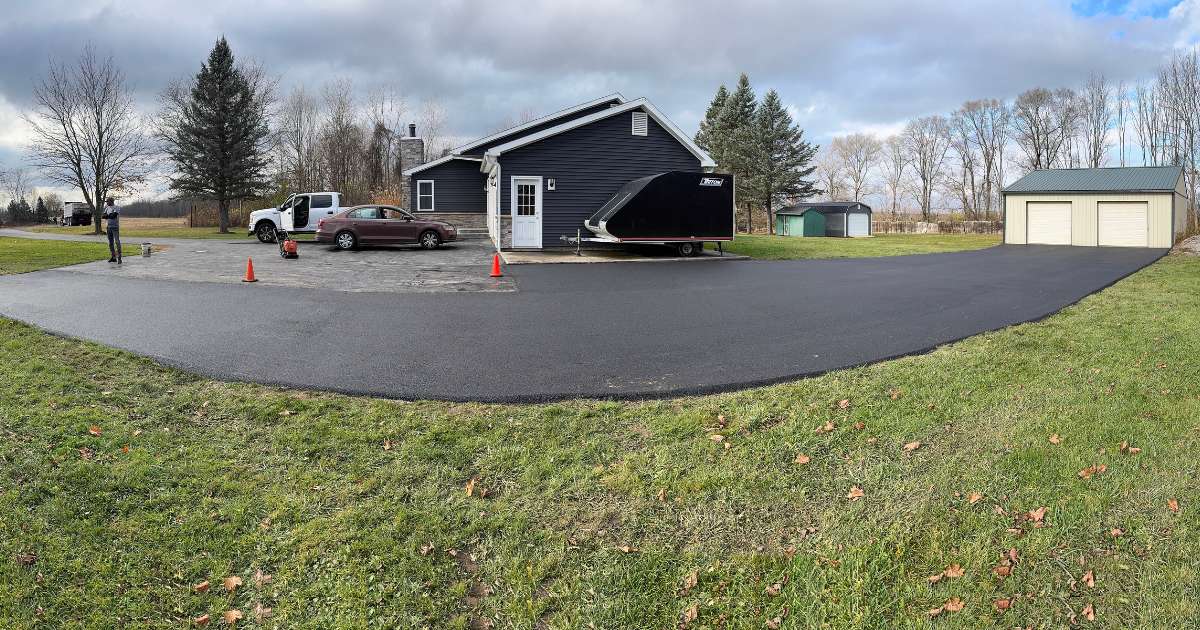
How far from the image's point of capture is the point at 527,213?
70.0 ft

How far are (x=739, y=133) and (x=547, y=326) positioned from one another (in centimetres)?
3908

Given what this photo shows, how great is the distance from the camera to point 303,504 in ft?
13.2

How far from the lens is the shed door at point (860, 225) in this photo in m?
43.3

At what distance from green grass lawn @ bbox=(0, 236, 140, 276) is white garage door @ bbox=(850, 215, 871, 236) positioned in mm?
38057

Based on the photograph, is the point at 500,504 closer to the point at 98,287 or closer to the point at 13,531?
the point at 13,531

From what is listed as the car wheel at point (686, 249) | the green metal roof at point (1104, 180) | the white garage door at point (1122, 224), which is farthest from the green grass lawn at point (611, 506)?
the green metal roof at point (1104, 180)

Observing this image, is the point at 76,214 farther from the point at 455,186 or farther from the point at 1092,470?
the point at 1092,470

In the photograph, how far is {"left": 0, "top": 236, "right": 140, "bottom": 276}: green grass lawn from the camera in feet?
51.8

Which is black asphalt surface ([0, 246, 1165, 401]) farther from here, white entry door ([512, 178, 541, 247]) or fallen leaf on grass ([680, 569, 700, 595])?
white entry door ([512, 178, 541, 247])

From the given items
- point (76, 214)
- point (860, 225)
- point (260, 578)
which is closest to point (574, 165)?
point (260, 578)

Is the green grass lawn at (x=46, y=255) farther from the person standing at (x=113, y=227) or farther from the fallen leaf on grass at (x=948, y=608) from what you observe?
the fallen leaf on grass at (x=948, y=608)

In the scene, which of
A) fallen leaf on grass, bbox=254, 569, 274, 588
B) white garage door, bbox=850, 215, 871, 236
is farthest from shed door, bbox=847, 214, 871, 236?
fallen leaf on grass, bbox=254, 569, 274, 588

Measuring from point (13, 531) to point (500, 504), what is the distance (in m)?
2.58

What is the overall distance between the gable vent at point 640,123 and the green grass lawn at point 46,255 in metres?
15.6
